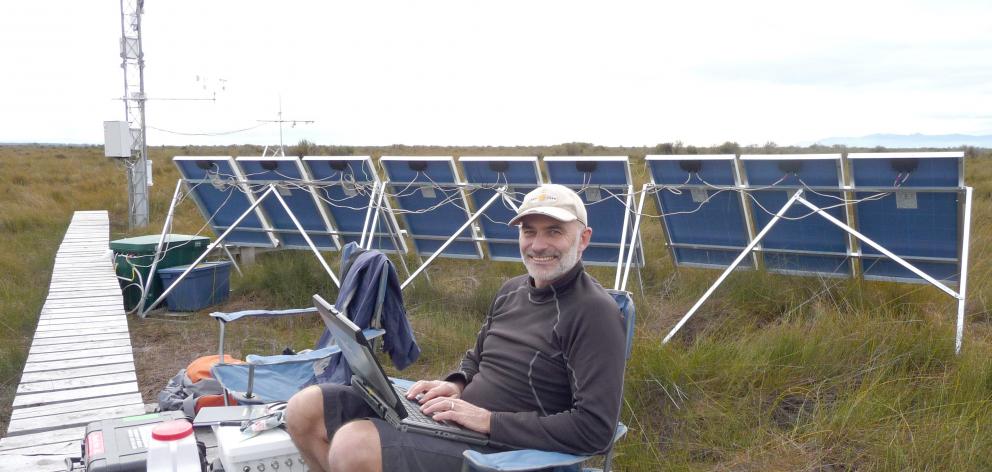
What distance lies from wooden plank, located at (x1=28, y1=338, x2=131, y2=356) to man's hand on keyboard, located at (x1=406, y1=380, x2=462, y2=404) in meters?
3.24

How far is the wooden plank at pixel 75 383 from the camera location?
14.3 feet

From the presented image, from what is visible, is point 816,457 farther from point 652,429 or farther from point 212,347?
point 212,347

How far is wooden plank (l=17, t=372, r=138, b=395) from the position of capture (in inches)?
171

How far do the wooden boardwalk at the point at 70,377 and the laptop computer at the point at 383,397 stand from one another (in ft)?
5.33

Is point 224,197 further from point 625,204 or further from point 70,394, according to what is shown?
point 625,204

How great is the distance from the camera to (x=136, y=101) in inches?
488

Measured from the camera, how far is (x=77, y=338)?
538cm

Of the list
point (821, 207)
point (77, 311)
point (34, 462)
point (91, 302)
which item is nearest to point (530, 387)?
point (34, 462)

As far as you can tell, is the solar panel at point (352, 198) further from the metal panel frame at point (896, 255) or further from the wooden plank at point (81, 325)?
the metal panel frame at point (896, 255)

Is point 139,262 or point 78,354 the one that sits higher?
point 139,262

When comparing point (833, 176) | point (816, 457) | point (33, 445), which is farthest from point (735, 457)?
point (33, 445)

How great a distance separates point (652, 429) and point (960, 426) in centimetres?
136

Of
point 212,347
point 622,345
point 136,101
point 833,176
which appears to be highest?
point 136,101

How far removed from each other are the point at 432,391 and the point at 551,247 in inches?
26.8
